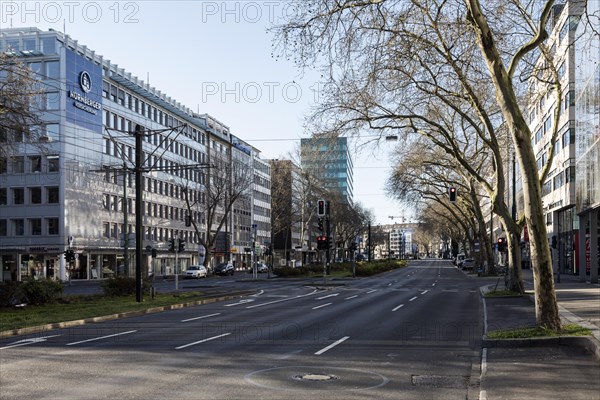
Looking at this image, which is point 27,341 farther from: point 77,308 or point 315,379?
point 77,308

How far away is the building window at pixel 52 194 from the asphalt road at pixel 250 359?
146ft

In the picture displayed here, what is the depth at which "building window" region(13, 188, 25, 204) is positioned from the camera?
63.0m

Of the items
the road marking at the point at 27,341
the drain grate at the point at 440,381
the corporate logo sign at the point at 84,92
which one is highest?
the corporate logo sign at the point at 84,92

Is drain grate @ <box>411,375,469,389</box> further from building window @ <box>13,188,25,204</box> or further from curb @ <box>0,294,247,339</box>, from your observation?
building window @ <box>13,188,25,204</box>

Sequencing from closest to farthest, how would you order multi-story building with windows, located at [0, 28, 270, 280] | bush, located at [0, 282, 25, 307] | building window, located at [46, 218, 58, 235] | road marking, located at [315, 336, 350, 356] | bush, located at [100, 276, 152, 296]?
road marking, located at [315, 336, 350, 356], bush, located at [0, 282, 25, 307], bush, located at [100, 276, 152, 296], multi-story building with windows, located at [0, 28, 270, 280], building window, located at [46, 218, 58, 235]

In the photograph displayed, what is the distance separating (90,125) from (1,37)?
1105cm

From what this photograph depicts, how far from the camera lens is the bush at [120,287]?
31203 mm

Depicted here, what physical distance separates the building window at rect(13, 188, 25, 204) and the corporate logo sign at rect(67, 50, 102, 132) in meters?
8.27

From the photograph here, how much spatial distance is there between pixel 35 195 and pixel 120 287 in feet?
115

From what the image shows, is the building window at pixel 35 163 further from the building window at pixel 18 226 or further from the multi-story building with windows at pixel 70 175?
the building window at pixel 18 226

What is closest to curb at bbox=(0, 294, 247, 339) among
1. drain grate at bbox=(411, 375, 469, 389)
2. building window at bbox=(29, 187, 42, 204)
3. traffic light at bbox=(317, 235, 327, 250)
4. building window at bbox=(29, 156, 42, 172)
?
drain grate at bbox=(411, 375, 469, 389)

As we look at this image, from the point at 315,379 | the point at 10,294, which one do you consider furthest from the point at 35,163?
the point at 315,379

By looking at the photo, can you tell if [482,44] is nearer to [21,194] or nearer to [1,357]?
[1,357]

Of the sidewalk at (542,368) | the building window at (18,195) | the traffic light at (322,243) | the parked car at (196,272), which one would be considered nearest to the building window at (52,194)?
the building window at (18,195)
